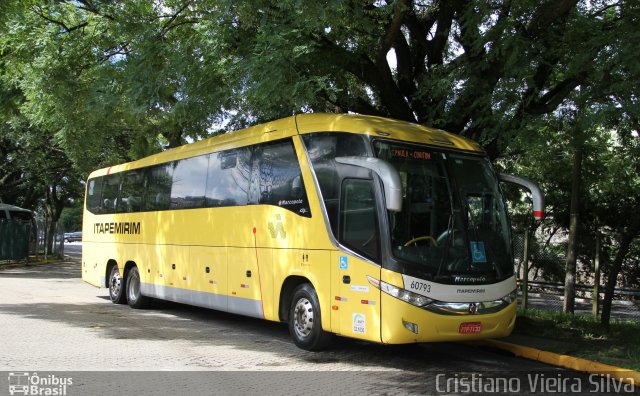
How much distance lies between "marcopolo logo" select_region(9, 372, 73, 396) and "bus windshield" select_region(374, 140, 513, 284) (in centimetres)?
418

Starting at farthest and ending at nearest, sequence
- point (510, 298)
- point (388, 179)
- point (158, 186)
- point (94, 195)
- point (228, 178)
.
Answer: point (94, 195) → point (158, 186) → point (228, 178) → point (510, 298) → point (388, 179)

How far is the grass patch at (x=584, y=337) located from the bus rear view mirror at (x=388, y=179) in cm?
385

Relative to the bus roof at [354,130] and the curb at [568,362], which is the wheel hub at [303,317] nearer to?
the bus roof at [354,130]

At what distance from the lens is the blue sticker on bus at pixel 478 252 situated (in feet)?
25.5

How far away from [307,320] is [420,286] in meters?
2.14

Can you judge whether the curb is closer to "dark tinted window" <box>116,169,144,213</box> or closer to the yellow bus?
the yellow bus

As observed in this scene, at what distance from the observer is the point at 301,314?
29.0ft

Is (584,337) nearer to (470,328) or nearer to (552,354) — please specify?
(552,354)

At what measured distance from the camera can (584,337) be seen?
32.1 ft

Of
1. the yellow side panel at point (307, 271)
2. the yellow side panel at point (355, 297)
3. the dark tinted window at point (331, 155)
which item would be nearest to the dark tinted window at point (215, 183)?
the dark tinted window at point (331, 155)

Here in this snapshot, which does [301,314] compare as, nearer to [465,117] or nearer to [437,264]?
[437,264]

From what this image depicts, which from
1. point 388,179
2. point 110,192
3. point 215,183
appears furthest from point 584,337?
point 110,192

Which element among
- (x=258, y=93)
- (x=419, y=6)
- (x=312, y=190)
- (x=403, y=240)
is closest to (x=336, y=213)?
(x=312, y=190)

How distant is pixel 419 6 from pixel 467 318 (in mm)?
8175
